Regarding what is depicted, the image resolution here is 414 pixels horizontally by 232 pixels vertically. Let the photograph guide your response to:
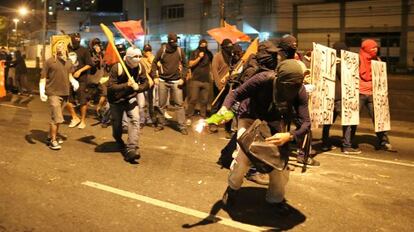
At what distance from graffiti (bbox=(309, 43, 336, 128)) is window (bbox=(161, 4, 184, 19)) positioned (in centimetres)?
4024

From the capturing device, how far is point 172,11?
49.0 m

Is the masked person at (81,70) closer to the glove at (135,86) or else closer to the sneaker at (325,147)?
the glove at (135,86)

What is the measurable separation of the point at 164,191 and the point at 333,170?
2.66 meters

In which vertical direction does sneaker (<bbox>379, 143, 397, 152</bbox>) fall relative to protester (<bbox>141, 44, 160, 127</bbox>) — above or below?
below

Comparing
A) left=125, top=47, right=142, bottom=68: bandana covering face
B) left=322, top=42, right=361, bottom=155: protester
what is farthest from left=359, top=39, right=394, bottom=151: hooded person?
left=125, top=47, right=142, bottom=68: bandana covering face

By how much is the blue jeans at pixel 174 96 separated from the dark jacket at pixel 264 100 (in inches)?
196

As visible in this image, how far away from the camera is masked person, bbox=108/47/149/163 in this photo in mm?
7598

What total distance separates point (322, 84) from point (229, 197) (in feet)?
11.3

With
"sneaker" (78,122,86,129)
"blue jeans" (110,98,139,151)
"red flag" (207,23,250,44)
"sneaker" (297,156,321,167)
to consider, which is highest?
"red flag" (207,23,250,44)

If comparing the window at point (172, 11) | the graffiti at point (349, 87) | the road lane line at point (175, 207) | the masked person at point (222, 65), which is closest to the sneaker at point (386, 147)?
the graffiti at point (349, 87)

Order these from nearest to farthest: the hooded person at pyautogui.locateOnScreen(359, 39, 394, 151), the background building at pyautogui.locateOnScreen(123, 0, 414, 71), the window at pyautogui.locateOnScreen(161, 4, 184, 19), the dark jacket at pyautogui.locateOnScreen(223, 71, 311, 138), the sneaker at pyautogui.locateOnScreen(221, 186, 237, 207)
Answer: the dark jacket at pyautogui.locateOnScreen(223, 71, 311, 138)
the sneaker at pyautogui.locateOnScreen(221, 186, 237, 207)
the hooded person at pyautogui.locateOnScreen(359, 39, 394, 151)
the background building at pyautogui.locateOnScreen(123, 0, 414, 71)
the window at pyautogui.locateOnScreen(161, 4, 184, 19)

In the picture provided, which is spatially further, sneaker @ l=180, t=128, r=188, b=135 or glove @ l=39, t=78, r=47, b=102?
sneaker @ l=180, t=128, r=188, b=135

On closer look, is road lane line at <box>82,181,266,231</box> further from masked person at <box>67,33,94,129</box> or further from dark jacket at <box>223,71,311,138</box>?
masked person at <box>67,33,94,129</box>

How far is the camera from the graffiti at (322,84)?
8109 mm
